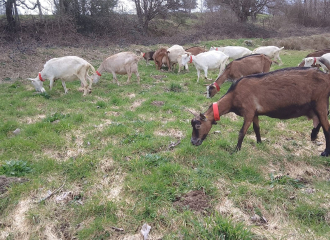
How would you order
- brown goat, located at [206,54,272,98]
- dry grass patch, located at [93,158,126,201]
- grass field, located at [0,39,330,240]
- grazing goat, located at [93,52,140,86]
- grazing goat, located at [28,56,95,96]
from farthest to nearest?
grazing goat, located at [93,52,140,86], brown goat, located at [206,54,272,98], grazing goat, located at [28,56,95,96], dry grass patch, located at [93,158,126,201], grass field, located at [0,39,330,240]

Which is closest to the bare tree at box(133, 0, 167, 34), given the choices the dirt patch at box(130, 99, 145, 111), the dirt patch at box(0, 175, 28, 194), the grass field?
the dirt patch at box(130, 99, 145, 111)

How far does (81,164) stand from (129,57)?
22.1ft

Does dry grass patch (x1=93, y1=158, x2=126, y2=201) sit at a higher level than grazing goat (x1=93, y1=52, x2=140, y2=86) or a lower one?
lower

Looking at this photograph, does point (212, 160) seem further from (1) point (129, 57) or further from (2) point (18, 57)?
(2) point (18, 57)

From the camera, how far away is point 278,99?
200 inches

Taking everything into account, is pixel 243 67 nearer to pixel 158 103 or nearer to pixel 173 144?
pixel 158 103

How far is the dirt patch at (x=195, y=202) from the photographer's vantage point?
Result: 148 inches

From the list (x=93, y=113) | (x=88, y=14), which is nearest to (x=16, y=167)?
(x=93, y=113)

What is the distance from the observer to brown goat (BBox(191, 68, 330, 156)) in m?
4.96

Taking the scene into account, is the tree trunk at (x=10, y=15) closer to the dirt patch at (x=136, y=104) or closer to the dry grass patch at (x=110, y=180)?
the dirt patch at (x=136, y=104)

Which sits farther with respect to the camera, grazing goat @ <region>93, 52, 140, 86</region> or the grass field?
grazing goat @ <region>93, 52, 140, 86</region>

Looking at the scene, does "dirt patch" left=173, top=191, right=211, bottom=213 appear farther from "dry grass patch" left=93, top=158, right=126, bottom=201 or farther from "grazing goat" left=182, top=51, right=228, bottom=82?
"grazing goat" left=182, top=51, right=228, bottom=82

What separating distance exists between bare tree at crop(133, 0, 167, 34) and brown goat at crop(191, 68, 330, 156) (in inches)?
857

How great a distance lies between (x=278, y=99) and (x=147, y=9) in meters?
23.1
